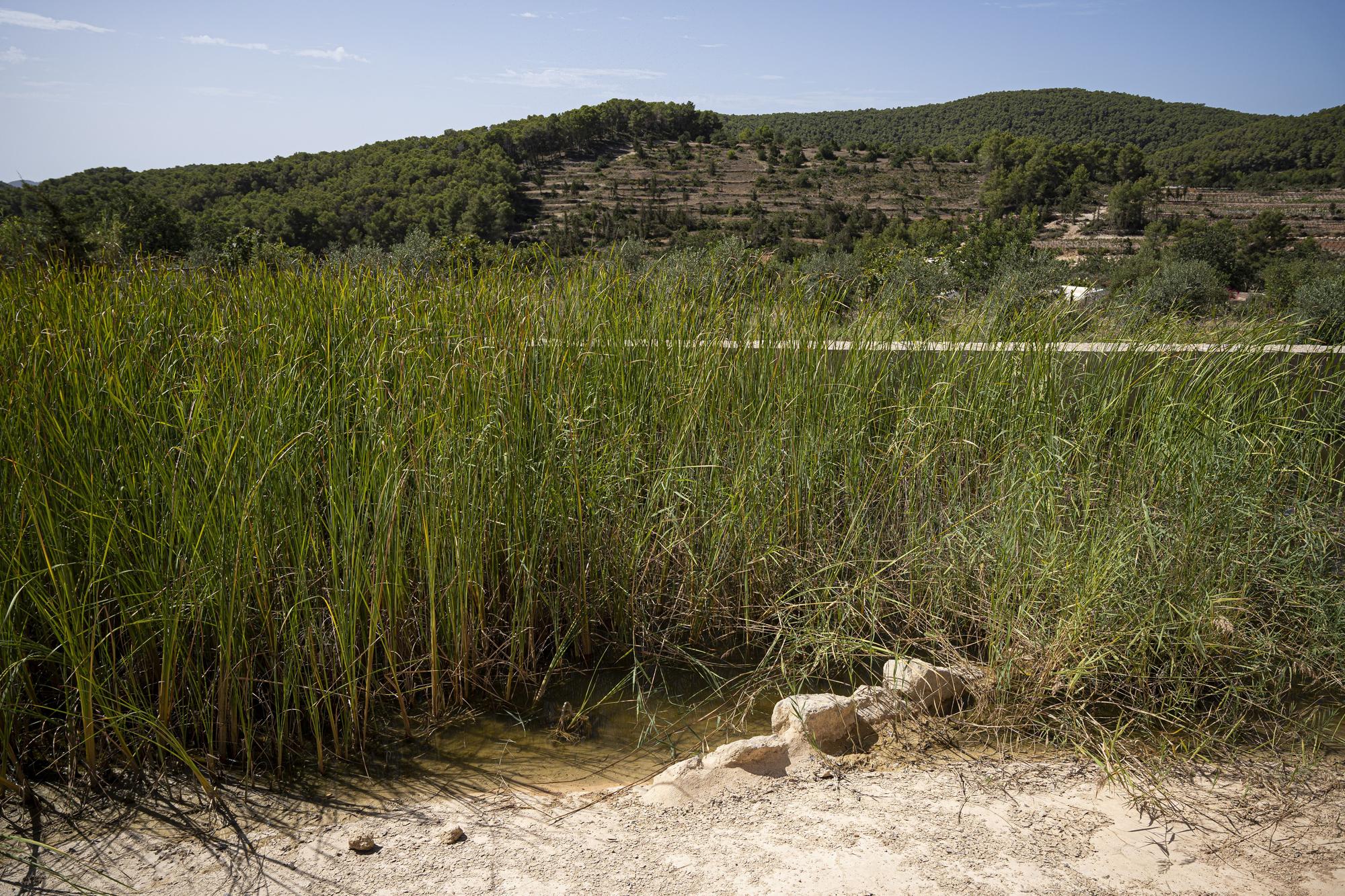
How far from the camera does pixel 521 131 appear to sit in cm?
3966

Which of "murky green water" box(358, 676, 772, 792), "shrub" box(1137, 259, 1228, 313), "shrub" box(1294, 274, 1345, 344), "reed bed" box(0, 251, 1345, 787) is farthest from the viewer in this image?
"shrub" box(1137, 259, 1228, 313)

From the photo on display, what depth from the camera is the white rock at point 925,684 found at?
2.17 metres

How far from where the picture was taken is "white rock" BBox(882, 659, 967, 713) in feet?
7.11

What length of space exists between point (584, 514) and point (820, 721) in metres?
0.97

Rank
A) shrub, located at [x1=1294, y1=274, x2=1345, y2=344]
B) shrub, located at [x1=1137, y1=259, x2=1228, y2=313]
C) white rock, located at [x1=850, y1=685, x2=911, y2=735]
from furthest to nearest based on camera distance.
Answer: shrub, located at [x1=1137, y1=259, x2=1228, y2=313] < shrub, located at [x1=1294, y1=274, x2=1345, y2=344] < white rock, located at [x1=850, y1=685, x2=911, y2=735]

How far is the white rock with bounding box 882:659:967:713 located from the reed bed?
9cm

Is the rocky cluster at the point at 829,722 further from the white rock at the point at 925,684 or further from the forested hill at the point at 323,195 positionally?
the forested hill at the point at 323,195

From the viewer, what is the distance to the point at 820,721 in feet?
6.77

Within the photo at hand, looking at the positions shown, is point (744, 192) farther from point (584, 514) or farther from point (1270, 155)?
point (584, 514)

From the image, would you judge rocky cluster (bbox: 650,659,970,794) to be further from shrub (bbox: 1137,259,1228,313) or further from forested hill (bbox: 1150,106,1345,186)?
forested hill (bbox: 1150,106,1345,186)

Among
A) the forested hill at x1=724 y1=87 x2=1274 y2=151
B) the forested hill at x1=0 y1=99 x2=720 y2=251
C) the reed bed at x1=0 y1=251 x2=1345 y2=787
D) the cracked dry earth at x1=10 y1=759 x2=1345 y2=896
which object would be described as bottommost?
the cracked dry earth at x1=10 y1=759 x2=1345 y2=896

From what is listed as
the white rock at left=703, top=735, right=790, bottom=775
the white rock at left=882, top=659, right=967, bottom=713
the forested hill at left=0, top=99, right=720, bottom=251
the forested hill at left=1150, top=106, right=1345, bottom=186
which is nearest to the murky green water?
the white rock at left=703, top=735, right=790, bottom=775

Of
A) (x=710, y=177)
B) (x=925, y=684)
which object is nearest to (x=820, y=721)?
(x=925, y=684)

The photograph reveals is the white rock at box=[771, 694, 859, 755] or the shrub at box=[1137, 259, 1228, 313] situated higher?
the shrub at box=[1137, 259, 1228, 313]
